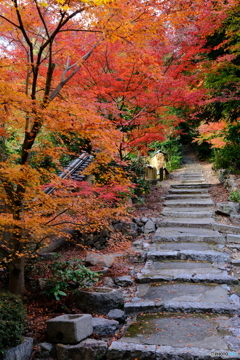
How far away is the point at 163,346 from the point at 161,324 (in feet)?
1.85

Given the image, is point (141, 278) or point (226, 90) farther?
point (226, 90)

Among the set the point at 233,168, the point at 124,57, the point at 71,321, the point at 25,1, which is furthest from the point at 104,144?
the point at 233,168

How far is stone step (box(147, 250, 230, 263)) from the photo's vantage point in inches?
243

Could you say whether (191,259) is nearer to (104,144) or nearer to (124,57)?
(104,144)

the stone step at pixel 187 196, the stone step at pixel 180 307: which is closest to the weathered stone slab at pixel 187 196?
the stone step at pixel 187 196

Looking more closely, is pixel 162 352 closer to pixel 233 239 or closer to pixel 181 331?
pixel 181 331

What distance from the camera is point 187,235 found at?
7.28 meters

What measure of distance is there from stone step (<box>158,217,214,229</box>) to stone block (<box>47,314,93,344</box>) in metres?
4.65

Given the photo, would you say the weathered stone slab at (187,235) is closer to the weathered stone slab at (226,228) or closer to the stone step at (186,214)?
the weathered stone slab at (226,228)

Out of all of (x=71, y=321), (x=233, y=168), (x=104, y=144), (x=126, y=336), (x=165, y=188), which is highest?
(x=104, y=144)

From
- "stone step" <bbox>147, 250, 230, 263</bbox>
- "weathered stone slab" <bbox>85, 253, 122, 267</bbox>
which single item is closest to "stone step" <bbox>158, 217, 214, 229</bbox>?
"stone step" <bbox>147, 250, 230, 263</bbox>

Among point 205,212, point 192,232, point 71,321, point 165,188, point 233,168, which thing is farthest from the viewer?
point 165,188

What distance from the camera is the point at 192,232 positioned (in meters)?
7.57

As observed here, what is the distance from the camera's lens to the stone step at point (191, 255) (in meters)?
6.18
